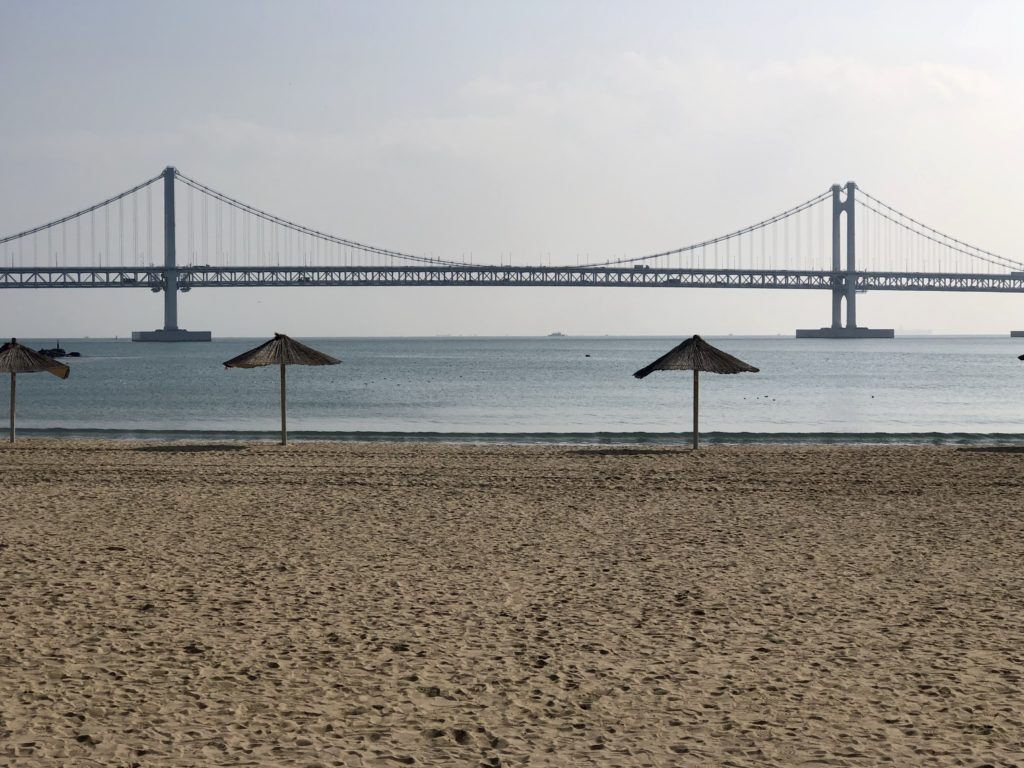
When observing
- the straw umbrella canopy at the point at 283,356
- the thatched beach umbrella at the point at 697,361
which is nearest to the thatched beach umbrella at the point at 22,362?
the straw umbrella canopy at the point at 283,356

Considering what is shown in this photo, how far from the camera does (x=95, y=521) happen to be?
8211 millimetres

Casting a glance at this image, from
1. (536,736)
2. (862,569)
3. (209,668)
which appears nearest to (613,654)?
(536,736)

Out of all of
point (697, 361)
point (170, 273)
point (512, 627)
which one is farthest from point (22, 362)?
point (170, 273)

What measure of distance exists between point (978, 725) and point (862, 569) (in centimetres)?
278

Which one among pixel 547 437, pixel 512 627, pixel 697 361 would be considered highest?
pixel 697 361

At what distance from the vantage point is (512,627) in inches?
198

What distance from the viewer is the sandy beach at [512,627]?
3.59 m

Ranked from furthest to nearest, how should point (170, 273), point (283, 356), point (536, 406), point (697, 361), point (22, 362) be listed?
point (170, 273) → point (536, 406) → point (22, 362) → point (283, 356) → point (697, 361)

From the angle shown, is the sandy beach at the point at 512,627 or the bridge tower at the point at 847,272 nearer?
the sandy beach at the point at 512,627

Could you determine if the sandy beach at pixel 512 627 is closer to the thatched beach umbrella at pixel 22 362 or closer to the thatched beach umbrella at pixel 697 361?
the thatched beach umbrella at pixel 697 361

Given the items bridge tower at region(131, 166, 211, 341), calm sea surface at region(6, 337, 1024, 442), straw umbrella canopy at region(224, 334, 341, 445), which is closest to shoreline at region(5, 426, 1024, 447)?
calm sea surface at region(6, 337, 1024, 442)

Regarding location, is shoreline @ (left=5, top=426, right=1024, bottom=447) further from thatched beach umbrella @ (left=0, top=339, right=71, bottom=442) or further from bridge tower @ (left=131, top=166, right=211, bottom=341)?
bridge tower @ (left=131, top=166, right=211, bottom=341)

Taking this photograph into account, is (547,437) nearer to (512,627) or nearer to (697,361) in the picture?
(697,361)

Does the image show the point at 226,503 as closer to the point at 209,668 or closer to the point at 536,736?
the point at 209,668
